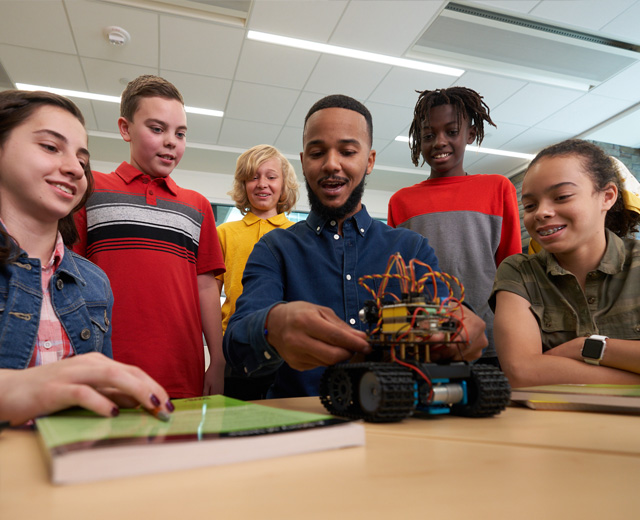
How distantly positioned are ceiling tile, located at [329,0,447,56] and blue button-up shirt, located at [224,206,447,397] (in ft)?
8.79

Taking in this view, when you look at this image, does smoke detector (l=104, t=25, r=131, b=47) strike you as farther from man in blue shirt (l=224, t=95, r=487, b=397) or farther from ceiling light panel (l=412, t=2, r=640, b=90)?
man in blue shirt (l=224, t=95, r=487, b=397)

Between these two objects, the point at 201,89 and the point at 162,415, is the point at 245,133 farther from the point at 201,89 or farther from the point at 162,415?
the point at 162,415

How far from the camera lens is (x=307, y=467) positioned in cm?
40

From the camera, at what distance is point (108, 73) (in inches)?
161

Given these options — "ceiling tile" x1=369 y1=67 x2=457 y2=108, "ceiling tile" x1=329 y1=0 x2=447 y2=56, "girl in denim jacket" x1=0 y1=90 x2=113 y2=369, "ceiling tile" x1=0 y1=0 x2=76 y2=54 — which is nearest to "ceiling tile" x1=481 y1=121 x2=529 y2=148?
"ceiling tile" x1=369 y1=67 x2=457 y2=108

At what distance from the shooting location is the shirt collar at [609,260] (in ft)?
4.01

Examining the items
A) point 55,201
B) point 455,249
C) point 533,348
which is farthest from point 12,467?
point 455,249

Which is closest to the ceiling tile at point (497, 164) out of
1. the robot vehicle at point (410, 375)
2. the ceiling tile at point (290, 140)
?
the ceiling tile at point (290, 140)

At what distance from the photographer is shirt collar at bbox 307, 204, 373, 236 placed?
1.24m

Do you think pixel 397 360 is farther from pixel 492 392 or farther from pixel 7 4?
pixel 7 4

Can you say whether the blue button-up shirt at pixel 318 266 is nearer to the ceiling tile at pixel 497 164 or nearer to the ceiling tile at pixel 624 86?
the ceiling tile at pixel 624 86

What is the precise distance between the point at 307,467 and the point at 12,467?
26 centimetres

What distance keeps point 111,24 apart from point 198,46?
2.09 feet

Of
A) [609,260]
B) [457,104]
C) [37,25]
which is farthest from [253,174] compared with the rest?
[37,25]
